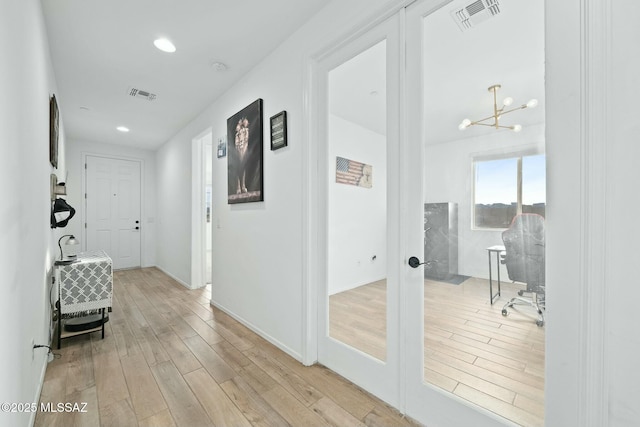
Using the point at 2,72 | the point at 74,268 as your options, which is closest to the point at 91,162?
the point at 74,268

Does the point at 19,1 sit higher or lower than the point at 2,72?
higher

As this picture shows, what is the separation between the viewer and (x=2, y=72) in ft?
3.35

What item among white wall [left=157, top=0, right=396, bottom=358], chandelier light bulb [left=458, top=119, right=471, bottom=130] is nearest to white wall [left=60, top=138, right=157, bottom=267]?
white wall [left=157, top=0, right=396, bottom=358]

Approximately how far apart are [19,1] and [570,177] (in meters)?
2.58

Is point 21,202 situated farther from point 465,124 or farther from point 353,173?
point 465,124

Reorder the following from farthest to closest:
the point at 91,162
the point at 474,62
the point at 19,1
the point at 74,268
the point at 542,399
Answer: the point at 91,162
the point at 74,268
the point at 474,62
the point at 19,1
the point at 542,399

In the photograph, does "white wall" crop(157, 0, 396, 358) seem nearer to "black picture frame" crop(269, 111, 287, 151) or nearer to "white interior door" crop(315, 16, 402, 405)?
"black picture frame" crop(269, 111, 287, 151)

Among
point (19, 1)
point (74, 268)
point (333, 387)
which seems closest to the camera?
point (19, 1)

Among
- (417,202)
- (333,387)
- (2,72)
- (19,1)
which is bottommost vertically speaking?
(333,387)

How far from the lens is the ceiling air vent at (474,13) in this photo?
1.27 m

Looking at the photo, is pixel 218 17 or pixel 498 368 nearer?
pixel 498 368

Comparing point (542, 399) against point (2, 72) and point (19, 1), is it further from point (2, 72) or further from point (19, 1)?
point (19, 1)

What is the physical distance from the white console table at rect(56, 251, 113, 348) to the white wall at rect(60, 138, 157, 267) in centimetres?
347

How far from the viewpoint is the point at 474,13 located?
1374mm
